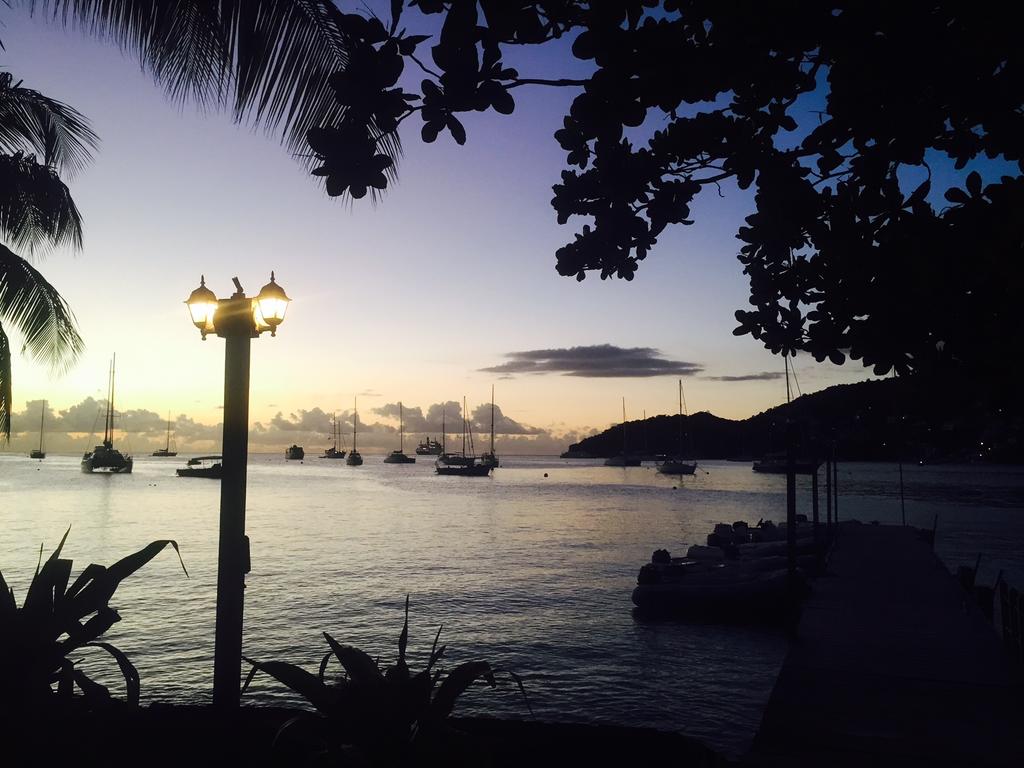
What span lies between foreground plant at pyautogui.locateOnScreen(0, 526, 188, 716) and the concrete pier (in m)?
6.22

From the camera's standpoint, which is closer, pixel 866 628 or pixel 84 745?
pixel 84 745

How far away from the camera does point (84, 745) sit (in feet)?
13.1

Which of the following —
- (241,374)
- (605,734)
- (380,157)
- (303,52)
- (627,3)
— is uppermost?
(303,52)

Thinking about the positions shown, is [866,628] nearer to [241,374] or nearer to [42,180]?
[241,374]

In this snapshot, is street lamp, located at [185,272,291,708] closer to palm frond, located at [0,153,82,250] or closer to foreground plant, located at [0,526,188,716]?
foreground plant, located at [0,526,188,716]

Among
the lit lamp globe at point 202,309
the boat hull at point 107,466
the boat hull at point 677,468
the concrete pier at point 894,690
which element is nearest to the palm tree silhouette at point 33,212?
the lit lamp globe at point 202,309

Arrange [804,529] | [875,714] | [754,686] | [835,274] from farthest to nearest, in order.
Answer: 1. [804,529]
2. [754,686]
3. [875,714]
4. [835,274]

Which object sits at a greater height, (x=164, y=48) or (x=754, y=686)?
(x=164, y=48)

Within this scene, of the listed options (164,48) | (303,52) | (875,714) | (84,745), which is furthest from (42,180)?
(875,714)

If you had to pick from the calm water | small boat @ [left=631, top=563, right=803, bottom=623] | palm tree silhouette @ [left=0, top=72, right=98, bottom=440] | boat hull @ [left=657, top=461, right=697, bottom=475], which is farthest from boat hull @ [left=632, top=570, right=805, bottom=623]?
boat hull @ [left=657, top=461, right=697, bottom=475]

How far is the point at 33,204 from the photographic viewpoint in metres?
10.2

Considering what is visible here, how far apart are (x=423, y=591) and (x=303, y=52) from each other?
23267 millimetres

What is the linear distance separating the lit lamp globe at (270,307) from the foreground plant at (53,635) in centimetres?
225

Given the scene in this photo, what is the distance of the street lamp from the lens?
203 inches
